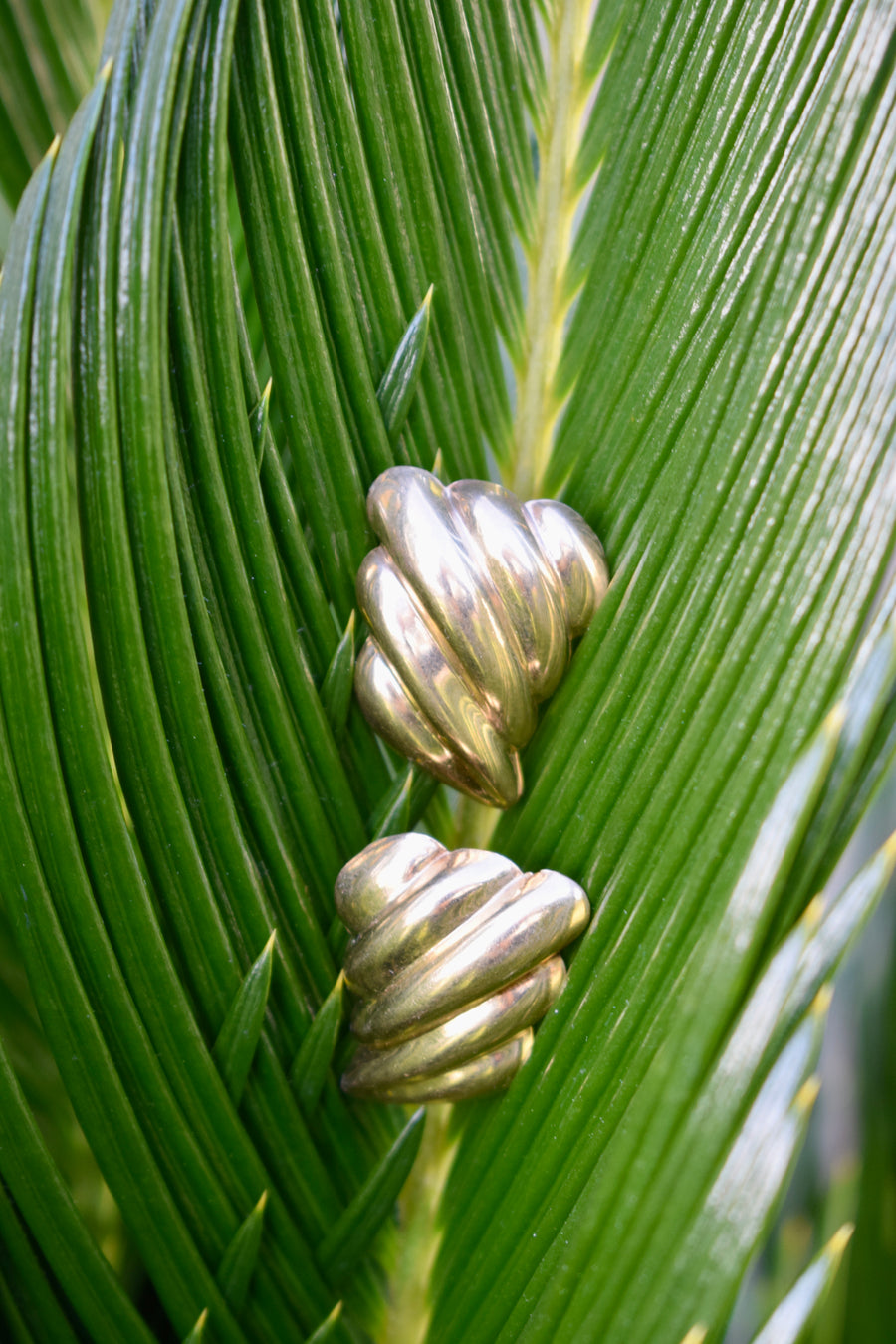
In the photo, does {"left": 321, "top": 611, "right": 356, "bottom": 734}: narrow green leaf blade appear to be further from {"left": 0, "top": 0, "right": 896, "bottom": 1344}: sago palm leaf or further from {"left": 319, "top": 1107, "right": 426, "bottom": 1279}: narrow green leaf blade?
{"left": 319, "top": 1107, "right": 426, "bottom": 1279}: narrow green leaf blade

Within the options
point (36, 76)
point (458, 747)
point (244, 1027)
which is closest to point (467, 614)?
point (458, 747)

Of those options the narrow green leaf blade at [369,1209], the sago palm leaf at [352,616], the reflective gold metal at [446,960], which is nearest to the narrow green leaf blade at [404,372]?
the sago palm leaf at [352,616]

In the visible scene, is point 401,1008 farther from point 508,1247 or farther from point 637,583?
point 637,583

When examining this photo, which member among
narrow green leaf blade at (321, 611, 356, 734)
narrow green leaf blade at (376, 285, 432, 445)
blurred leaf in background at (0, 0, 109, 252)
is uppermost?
blurred leaf in background at (0, 0, 109, 252)

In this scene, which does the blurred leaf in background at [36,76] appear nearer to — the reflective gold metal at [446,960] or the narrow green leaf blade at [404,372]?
the narrow green leaf blade at [404,372]

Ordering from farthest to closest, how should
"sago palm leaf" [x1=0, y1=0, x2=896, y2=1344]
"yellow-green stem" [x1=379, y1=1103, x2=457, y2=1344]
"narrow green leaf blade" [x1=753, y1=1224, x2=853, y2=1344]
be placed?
"yellow-green stem" [x1=379, y1=1103, x2=457, y2=1344], "sago palm leaf" [x1=0, y1=0, x2=896, y2=1344], "narrow green leaf blade" [x1=753, y1=1224, x2=853, y2=1344]

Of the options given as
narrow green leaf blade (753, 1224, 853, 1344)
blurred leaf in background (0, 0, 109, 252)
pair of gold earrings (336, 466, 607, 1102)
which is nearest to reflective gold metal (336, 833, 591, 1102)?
pair of gold earrings (336, 466, 607, 1102)
